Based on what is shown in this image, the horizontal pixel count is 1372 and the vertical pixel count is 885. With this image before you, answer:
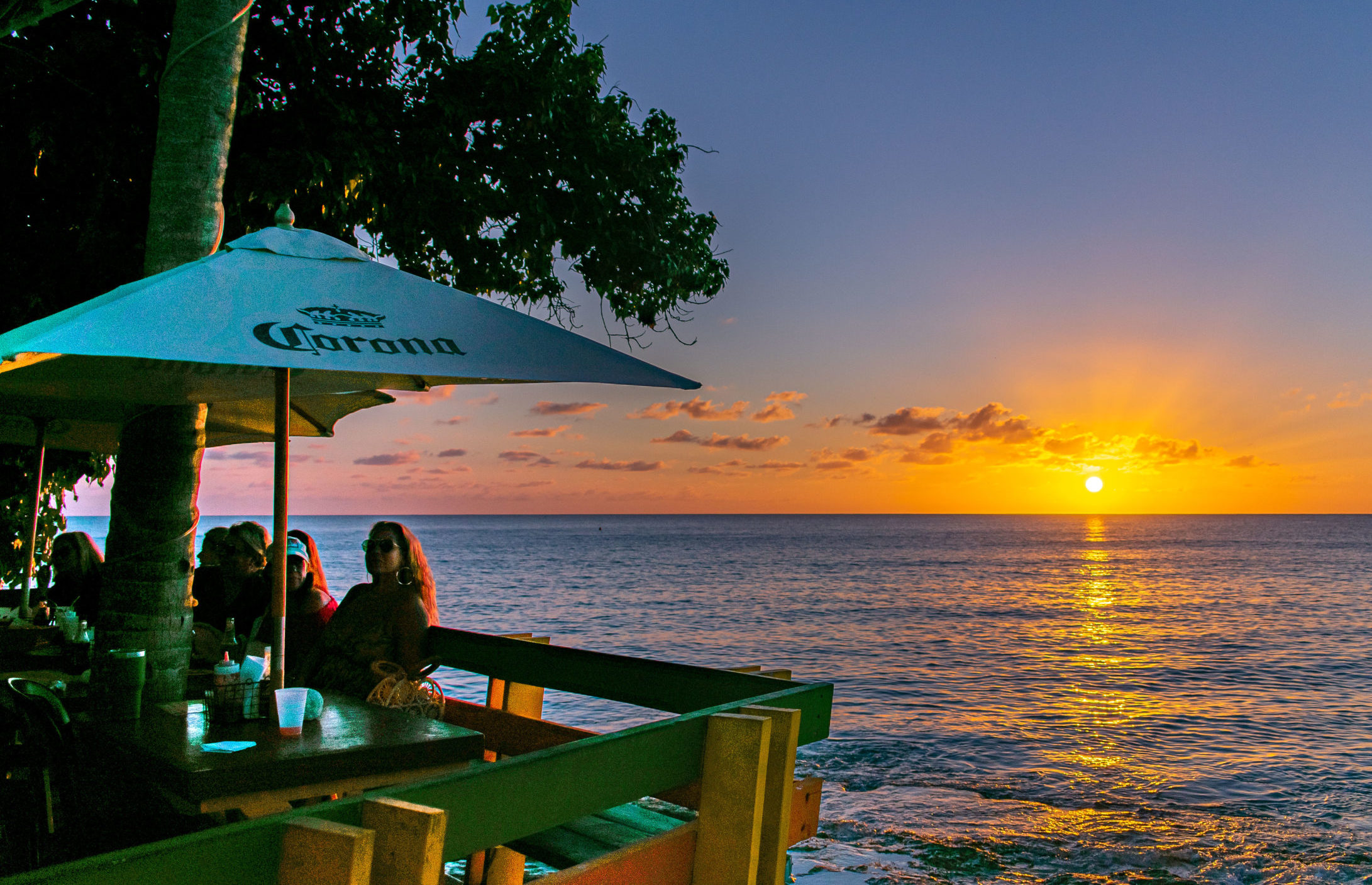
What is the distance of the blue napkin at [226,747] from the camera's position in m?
2.72

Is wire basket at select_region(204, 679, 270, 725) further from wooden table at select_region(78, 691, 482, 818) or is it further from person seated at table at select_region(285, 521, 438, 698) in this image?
person seated at table at select_region(285, 521, 438, 698)

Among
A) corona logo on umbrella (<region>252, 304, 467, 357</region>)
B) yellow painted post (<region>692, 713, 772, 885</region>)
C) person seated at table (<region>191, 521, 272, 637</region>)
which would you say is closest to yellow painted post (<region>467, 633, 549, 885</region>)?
corona logo on umbrella (<region>252, 304, 467, 357</region>)

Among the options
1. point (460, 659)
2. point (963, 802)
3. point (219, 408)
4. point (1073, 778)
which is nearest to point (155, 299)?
point (460, 659)

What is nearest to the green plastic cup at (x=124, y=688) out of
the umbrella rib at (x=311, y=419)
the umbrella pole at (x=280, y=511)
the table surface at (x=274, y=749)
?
the table surface at (x=274, y=749)

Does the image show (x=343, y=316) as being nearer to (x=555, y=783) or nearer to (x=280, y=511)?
(x=280, y=511)

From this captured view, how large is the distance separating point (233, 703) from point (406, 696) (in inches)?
38.3

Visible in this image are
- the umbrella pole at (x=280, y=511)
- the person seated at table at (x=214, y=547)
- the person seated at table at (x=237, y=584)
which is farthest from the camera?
the person seated at table at (x=214, y=547)

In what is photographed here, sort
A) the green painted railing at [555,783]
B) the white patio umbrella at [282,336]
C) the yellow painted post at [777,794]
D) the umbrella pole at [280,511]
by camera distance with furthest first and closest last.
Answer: the umbrella pole at [280,511], the white patio umbrella at [282,336], the yellow painted post at [777,794], the green painted railing at [555,783]

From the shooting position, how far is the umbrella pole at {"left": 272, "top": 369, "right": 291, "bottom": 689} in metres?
3.39

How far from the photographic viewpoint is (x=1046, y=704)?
15.1 m

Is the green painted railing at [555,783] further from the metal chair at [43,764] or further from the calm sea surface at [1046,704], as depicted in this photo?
the calm sea surface at [1046,704]

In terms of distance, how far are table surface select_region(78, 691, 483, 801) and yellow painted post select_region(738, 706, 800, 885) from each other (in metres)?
1.03

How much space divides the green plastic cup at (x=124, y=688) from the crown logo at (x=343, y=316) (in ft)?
4.56

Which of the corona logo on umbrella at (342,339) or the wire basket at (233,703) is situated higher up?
the corona logo on umbrella at (342,339)
